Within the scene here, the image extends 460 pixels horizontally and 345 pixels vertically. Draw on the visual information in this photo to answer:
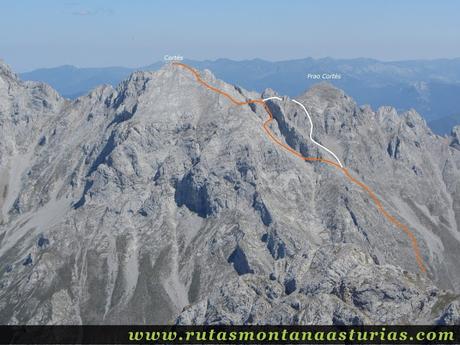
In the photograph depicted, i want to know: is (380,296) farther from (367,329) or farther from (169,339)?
(169,339)

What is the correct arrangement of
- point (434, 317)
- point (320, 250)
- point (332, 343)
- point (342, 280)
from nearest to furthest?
1. point (332, 343)
2. point (434, 317)
3. point (342, 280)
4. point (320, 250)

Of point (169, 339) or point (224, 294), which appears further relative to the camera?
point (224, 294)

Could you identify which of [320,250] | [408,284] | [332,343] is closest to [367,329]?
[332,343]

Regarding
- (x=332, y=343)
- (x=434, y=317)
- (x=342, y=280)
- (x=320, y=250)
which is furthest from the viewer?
(x=320, y=250)

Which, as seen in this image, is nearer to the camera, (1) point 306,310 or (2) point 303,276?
(1) point 306,310

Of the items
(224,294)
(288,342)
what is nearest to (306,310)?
(288,342)

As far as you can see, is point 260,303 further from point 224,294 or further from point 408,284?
point 408,284

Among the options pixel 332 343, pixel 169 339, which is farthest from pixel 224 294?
pixel 332 343

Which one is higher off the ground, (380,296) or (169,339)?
(380,296)
